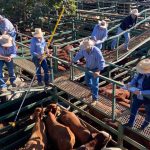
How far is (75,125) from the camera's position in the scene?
9203mm

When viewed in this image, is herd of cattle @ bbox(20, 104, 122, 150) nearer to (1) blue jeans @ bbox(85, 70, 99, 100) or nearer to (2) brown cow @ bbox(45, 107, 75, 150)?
(2) brown cow @ bbox(45, 107, 75, 150)

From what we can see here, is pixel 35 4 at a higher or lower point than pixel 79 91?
higher

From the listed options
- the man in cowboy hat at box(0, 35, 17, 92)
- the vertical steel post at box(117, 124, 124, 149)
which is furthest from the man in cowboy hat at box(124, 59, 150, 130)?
the man in cowboy hat at box(0, 35, 17, 92)

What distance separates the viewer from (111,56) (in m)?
13.4

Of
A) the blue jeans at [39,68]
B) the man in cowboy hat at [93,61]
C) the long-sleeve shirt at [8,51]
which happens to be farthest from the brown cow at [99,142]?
the long-sleeve shirt at [8,51]

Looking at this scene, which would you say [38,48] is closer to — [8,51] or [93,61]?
[8,51]

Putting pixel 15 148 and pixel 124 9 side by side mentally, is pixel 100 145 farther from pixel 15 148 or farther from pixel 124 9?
pixel 124 9

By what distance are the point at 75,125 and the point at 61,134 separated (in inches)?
21.0

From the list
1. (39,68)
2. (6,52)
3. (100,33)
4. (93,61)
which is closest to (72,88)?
(39,68)

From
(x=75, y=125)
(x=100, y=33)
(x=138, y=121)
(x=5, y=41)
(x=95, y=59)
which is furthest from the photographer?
(x=100, y=33)

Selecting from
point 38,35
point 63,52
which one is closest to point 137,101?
point 38,35

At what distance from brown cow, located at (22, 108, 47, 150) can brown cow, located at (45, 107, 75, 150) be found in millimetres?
201

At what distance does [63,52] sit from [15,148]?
6082 millimetres

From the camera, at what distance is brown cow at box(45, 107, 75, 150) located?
8656 millimetres
